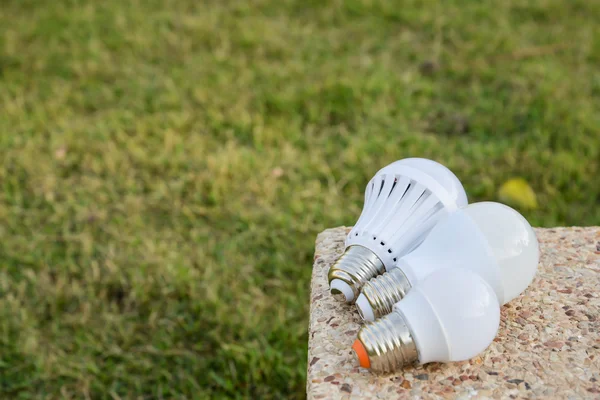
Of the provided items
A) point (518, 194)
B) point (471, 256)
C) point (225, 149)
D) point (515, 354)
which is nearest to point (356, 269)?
point (471, 256)

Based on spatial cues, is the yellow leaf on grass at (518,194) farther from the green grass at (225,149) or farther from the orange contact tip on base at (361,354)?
the orange contact tip on base at (361,354)

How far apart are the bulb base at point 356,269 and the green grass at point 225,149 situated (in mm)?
758

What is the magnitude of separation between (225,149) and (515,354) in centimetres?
176

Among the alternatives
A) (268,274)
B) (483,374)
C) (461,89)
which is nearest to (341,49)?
(461,89)

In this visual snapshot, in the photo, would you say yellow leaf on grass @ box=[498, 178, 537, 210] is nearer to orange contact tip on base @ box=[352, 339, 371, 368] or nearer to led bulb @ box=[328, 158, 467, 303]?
led bulb @ box=[328, 158, 467, 303]

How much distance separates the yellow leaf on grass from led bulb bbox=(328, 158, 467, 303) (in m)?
1.24

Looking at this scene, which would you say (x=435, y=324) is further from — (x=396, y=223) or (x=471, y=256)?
(x=396, y=223)

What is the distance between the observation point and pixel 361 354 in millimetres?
948

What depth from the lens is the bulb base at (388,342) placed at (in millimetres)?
923

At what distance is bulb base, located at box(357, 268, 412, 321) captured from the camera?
39.5 inches

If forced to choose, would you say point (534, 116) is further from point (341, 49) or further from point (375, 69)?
point (341, 49)

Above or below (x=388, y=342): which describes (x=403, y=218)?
above

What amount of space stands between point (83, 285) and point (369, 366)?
1397mm

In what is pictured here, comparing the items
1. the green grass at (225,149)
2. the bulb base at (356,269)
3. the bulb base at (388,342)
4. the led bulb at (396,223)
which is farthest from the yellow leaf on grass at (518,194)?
the bulb base at (388,342)
